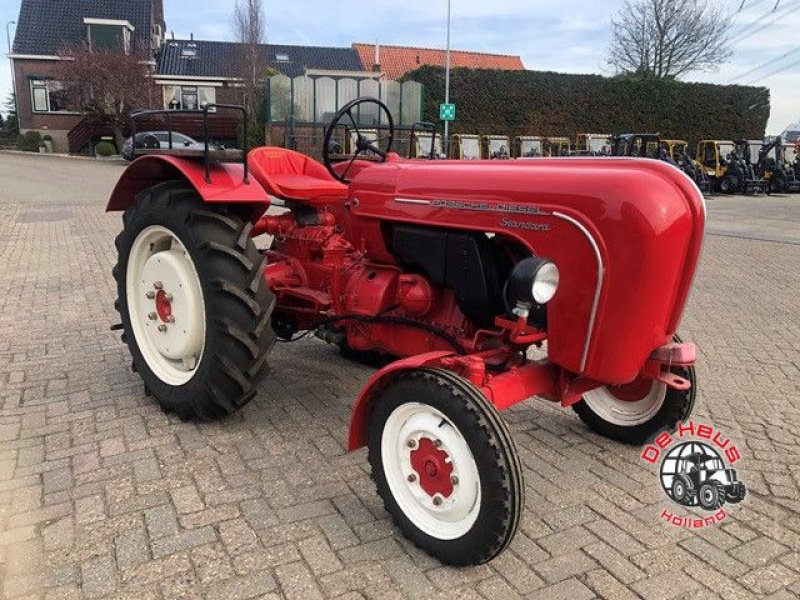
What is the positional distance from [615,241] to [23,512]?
2.31 meters

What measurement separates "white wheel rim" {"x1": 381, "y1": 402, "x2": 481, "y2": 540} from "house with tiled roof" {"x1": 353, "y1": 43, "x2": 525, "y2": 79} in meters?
39.0

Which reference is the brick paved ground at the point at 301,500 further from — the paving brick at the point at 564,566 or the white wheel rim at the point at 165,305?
the white wheel rim at the point at 165,305

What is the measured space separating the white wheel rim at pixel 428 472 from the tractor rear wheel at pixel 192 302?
3.07 feet

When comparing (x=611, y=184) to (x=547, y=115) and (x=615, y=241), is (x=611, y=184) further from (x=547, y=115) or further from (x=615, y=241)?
(x=547, y=115)

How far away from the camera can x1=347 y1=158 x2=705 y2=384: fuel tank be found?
212 cm

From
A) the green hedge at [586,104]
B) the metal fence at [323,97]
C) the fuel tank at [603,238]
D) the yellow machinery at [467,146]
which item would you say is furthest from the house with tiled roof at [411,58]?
the fuel tank at [603,238]

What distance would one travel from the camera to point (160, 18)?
130 feet

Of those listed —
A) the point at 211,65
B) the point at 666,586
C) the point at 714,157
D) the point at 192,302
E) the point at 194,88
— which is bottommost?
the point at 666,586

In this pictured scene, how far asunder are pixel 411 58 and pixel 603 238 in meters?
42.5

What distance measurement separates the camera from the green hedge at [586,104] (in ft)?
82.7

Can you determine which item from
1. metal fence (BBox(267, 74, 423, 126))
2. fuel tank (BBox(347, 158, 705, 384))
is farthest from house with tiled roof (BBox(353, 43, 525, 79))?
fuel tank (BBox(347, 158, 705, 384))

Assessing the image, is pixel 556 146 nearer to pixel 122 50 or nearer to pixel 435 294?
pixel 122 50

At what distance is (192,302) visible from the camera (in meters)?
3.14

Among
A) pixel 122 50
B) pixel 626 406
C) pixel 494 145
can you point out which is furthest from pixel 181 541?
A: pixel 122 50
